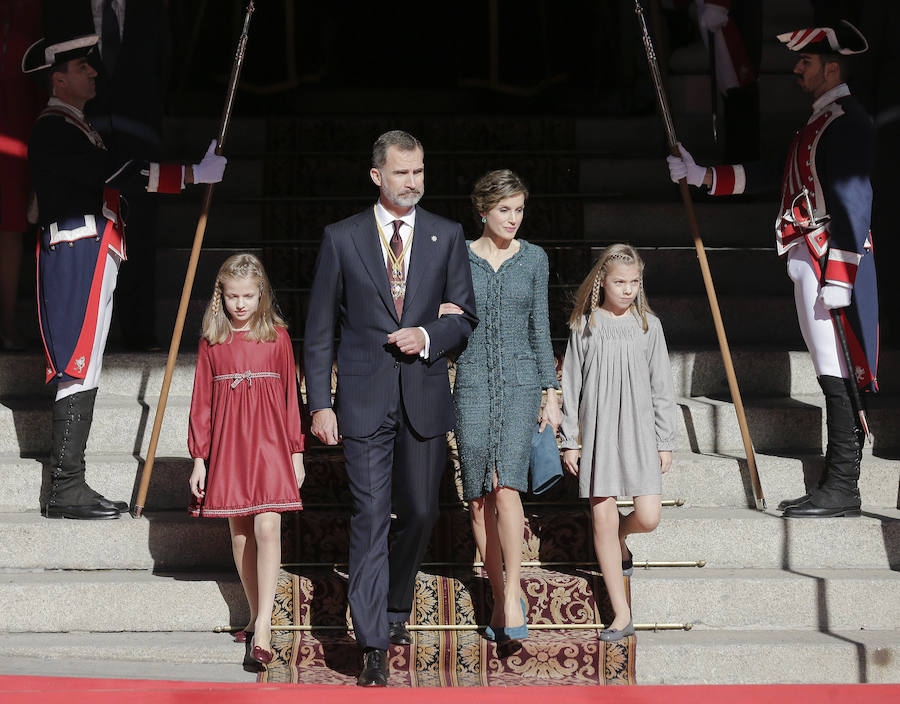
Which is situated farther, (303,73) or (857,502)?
(303,73)

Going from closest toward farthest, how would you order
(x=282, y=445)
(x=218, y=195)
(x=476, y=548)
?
(x=282, y=445) → (x=476, y=548) → (x=218, y=195)

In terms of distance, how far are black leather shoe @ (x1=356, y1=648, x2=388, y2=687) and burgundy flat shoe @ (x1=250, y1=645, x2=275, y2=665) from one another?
0.41 metres

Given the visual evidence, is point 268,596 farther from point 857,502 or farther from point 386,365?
point 857,502

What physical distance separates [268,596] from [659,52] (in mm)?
2960

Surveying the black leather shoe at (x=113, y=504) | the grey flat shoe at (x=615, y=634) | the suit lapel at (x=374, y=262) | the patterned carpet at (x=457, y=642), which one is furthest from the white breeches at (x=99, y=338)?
the grey flat shoe at (x=615, y=634)

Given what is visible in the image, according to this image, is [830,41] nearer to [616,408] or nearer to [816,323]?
[816,323]

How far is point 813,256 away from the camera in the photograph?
496 centimetres

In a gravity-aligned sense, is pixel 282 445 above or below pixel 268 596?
above

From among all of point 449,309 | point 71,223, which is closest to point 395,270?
point 449,309

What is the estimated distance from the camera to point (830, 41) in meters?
4.92

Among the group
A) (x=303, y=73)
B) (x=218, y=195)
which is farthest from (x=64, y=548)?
(x=303, y=73)

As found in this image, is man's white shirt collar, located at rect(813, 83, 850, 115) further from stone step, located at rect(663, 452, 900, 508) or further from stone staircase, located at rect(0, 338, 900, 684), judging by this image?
stone step, located at rect(663, 452, 900, 508)

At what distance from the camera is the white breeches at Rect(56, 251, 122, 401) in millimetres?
4961

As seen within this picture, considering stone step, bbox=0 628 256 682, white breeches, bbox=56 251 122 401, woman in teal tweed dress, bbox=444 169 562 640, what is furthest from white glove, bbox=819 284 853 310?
white breeches, bbox=56 251 122 401
